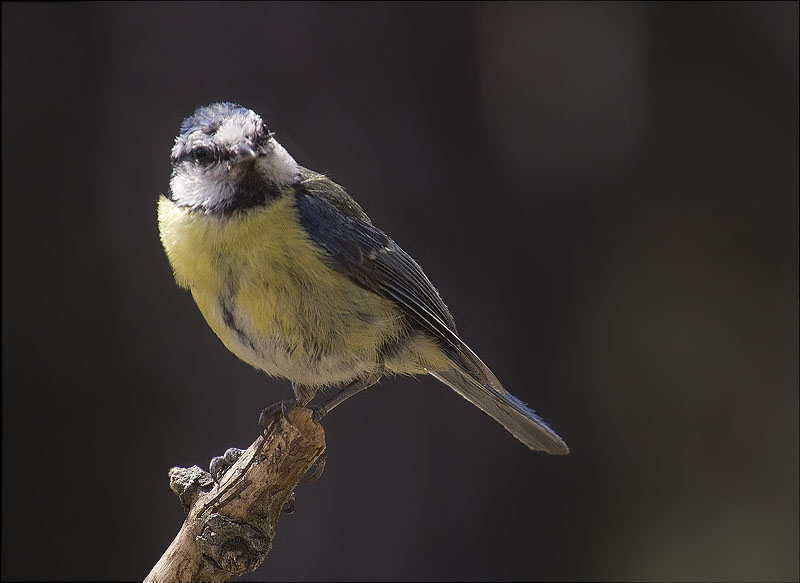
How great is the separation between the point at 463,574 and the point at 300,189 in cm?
166

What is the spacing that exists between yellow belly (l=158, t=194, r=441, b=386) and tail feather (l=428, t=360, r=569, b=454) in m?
0.30

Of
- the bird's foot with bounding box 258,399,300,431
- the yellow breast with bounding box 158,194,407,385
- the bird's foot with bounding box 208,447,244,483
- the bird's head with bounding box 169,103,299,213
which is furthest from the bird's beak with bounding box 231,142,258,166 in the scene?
the bird's foot with bounding box 208,447,244,483

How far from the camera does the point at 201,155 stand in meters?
1.90

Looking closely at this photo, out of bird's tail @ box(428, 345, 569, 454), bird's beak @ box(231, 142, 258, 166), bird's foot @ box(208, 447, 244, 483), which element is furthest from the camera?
bird's tail @ box(428, 345, 569, 454)

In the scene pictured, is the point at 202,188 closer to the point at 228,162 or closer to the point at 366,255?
the point at 228,162

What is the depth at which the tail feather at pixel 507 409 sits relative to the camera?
2.18 m

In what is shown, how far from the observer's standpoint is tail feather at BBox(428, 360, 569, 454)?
2.18m

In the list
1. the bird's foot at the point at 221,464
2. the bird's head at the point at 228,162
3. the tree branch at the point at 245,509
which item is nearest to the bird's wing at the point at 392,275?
the bird's head at the point at 228,162

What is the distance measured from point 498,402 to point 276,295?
0.69 metres

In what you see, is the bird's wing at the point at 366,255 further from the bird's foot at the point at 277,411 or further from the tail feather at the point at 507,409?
the bird's foot at the point at 277,411

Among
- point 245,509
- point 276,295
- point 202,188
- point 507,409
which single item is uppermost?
point 202,188

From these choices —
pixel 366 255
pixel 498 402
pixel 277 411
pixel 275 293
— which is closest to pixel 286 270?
pixel 275 293

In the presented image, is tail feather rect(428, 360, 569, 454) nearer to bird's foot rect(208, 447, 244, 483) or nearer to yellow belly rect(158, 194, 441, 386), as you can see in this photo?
yellow belly rect(158, 194, 441, 386)

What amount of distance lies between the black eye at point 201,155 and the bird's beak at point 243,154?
0.23 feet
